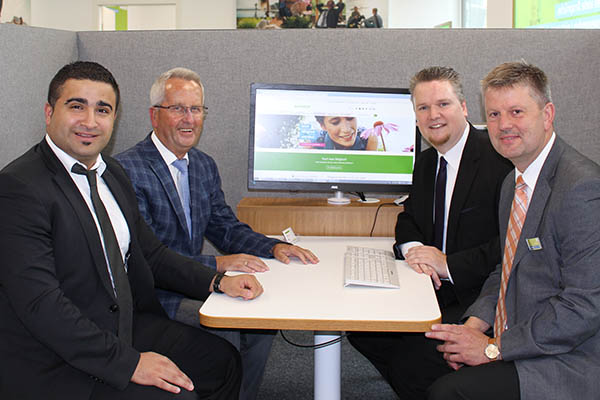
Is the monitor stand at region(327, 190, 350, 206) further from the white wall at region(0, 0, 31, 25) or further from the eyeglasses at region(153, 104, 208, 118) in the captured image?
the white wall at region(0, 0, 31, 25)

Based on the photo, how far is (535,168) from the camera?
1475 millimetres

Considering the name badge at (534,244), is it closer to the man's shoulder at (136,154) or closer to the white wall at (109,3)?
the man's shoulder at (136,154)

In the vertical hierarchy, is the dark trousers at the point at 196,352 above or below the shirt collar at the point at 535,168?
below

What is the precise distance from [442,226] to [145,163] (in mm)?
1056

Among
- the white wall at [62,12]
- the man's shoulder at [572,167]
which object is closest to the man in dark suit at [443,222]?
the man's shoulder at [572,167]

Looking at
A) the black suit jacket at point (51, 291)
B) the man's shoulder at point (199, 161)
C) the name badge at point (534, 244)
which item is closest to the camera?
the black suit jacket at point (51, 291)

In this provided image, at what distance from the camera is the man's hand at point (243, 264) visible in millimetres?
1723

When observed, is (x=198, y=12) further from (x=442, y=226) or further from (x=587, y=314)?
(x=587, y=314)

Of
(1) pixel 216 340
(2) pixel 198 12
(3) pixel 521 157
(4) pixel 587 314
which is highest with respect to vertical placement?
(2) pixel 198 12

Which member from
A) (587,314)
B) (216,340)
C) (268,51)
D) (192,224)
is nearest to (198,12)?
(268,51)

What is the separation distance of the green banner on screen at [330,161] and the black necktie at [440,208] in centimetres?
32

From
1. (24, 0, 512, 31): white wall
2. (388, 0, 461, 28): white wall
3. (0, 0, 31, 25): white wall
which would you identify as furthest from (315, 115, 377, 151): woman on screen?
(0, 0, 31, 25): white wall

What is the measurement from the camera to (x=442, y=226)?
1.98 meters

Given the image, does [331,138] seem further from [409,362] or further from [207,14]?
[207,14]
